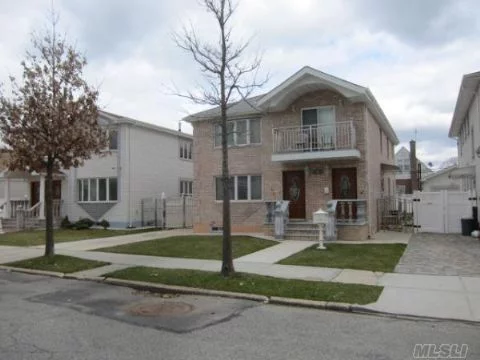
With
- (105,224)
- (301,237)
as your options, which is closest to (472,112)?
(301,237)

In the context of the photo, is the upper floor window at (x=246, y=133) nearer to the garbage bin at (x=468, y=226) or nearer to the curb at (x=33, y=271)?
the garbage bin at (x=468, y=226)

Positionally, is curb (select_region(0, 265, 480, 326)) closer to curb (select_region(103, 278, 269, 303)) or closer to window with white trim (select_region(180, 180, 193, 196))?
curb (select_region(103, 278, 269, 303))

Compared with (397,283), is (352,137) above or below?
above

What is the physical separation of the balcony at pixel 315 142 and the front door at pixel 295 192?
1.20 meters

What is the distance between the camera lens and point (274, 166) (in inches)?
762

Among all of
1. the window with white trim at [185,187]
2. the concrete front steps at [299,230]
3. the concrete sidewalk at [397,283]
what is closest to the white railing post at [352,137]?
the concrete front steps at [299,230]

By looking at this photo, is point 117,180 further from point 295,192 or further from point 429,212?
point 429,212

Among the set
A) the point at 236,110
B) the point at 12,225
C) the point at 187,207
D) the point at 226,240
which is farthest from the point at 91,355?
the point at 12,225

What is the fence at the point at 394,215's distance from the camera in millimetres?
20559

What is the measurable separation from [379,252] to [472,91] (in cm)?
844

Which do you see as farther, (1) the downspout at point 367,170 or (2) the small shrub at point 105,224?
(2) the small shrub at point 105,224

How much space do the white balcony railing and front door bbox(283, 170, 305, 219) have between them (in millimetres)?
1168

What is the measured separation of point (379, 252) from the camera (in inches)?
517

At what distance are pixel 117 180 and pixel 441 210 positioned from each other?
51.1 ft
